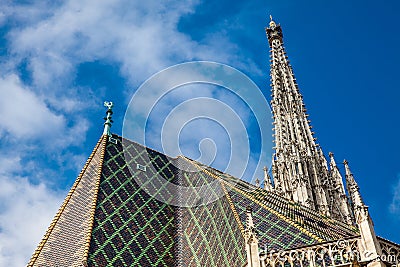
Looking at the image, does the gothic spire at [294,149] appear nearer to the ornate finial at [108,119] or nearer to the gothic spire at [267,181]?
the gothic spire at [267,181]

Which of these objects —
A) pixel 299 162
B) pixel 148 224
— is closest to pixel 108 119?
pixel 148 224

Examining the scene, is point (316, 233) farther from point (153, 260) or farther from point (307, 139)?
point (307, 139)

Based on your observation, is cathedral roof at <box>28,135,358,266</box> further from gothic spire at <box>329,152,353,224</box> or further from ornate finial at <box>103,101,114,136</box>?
gothic spire at <box>329,152,353,224</box>

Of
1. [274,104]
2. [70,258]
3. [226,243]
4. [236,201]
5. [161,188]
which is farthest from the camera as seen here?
[274,104]

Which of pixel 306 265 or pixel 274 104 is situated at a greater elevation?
pixel 274 104

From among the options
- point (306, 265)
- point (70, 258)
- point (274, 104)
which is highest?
point (274, 104)

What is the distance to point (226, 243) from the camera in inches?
436

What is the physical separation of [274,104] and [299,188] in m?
8.16

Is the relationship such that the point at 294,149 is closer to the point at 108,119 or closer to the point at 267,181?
the point at 267,181

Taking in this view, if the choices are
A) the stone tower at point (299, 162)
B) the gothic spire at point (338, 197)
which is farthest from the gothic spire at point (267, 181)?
the gothic spire at point (338, 197)

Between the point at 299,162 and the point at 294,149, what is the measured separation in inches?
46.7

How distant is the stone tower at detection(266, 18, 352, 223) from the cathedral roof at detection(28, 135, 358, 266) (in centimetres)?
946

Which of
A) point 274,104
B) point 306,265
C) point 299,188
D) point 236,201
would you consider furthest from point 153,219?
point 274,104

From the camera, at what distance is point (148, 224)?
12.3 m
